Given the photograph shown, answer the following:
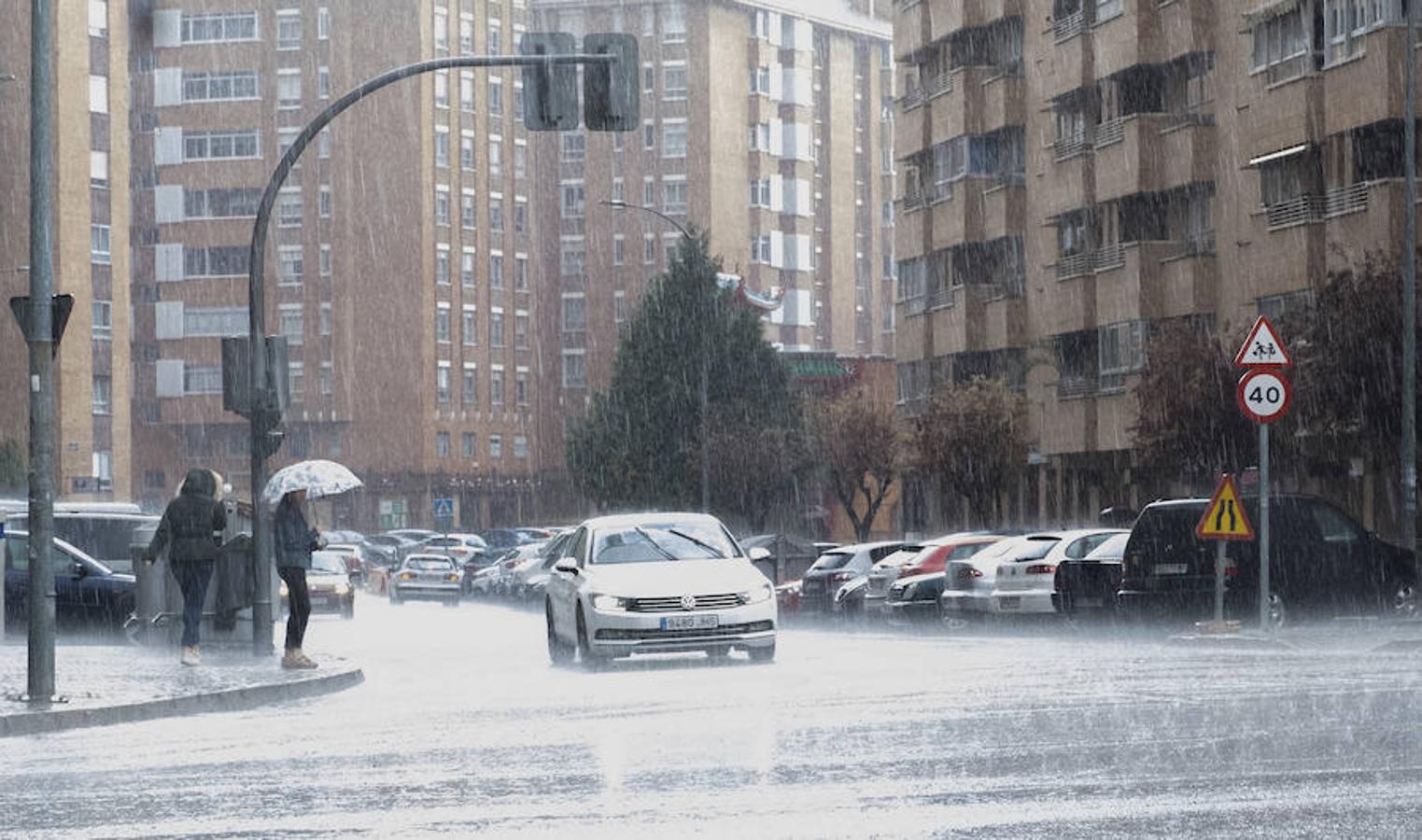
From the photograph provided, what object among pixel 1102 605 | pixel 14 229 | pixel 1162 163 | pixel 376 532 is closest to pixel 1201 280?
pixel 1162 163

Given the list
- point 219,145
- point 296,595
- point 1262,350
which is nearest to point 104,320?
point 219,145

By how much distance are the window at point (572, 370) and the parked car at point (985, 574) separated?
298ft

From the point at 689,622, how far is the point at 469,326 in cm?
9720

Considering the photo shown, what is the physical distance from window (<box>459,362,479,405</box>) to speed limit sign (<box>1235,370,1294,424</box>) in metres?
95.0

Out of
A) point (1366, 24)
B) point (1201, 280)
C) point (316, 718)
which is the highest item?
point (1366, 24)

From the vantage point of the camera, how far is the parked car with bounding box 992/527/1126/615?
30500mm

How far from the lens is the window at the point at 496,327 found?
120m

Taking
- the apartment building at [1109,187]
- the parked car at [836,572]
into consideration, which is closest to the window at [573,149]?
the apartment building at [1109,187]

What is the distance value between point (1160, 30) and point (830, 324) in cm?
7241

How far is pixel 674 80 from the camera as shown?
120 metres

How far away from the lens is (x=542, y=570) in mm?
54781

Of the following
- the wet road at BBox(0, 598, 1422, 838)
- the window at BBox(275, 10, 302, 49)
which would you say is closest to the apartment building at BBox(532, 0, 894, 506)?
the window at BBox(275, 10, 302, 49)

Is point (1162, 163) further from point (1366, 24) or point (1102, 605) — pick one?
point (1102, 605)

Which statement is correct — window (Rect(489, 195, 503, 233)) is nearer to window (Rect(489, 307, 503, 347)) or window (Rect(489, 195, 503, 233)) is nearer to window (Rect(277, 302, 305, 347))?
window (Rect(489, 307, 503, 347))
